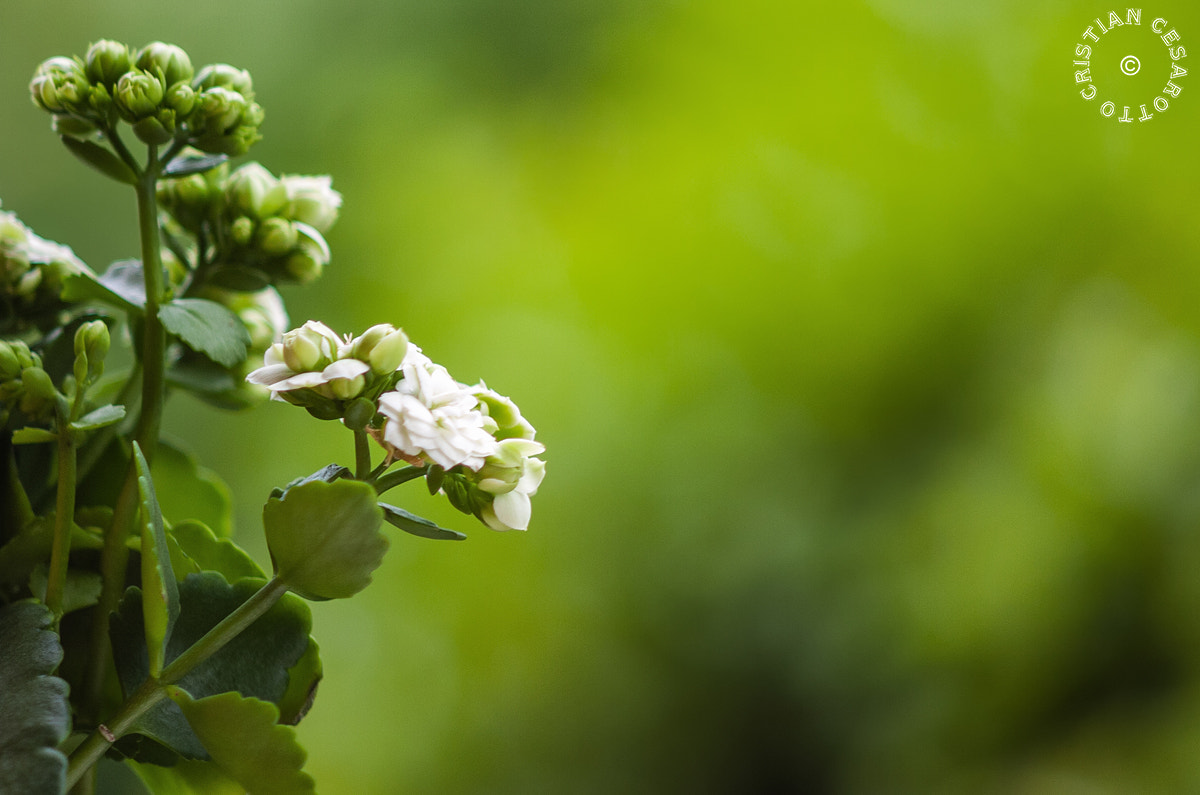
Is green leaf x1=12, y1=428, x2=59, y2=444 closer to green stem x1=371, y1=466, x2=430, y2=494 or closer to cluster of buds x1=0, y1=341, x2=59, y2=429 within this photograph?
cluster of buds x1=0, y1=341, x2=59, y2=429

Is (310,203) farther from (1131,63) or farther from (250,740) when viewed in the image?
(1131,63)

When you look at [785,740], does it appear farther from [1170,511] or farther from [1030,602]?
[1170,511]

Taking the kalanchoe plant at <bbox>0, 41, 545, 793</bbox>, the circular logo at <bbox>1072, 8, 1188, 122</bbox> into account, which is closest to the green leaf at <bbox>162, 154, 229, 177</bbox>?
the kalanchoe plant at <bbox>0, 41, 545, 793</bbox>

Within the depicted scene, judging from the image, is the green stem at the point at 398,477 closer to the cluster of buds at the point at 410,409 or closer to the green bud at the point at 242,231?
the cluster of buds at the point at 410,409

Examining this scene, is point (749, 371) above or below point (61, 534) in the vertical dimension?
below

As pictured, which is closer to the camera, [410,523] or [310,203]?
[410,523]

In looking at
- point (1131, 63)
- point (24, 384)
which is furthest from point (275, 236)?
point (1131, 63)

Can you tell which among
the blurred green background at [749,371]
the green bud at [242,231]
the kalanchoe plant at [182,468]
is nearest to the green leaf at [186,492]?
the kalanchoe plant at [182,468]

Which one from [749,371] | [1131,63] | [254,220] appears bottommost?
[749,371]
